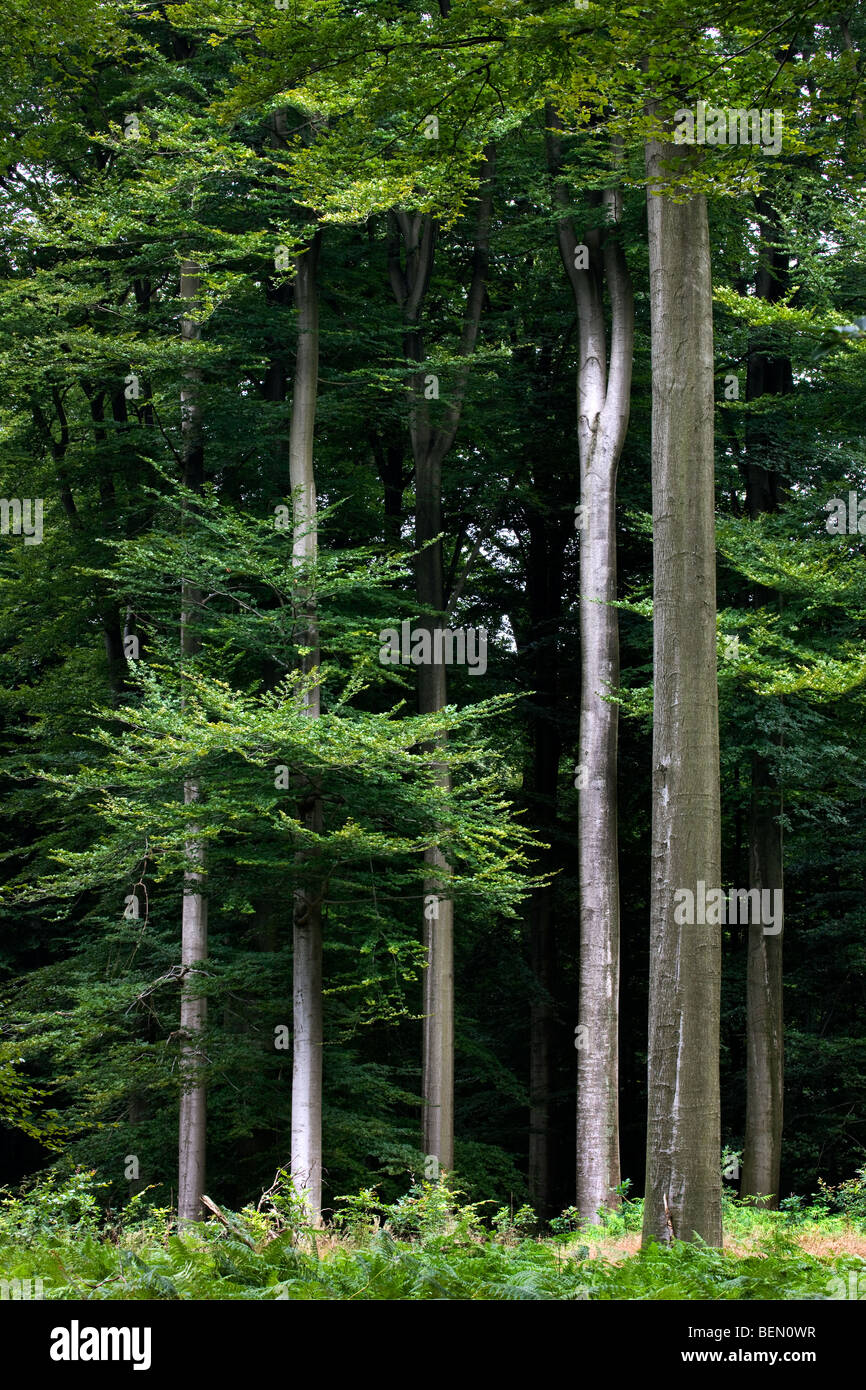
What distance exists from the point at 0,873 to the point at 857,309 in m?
16.4

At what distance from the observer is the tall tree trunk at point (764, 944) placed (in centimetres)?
1553

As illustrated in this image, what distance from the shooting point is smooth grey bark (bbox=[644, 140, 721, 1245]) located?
24.3 ft

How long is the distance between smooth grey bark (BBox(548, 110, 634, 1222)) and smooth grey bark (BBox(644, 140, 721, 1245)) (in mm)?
6430

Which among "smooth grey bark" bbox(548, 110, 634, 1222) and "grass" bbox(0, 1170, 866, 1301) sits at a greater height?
"smooth grey bark" bbox(548, 110, 634, 1222)

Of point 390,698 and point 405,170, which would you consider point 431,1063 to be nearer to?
point 390,698

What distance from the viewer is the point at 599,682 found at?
1524 cm

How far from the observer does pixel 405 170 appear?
334 inches

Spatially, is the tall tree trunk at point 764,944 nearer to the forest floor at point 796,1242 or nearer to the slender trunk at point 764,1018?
the slender trunk at point 764,1018

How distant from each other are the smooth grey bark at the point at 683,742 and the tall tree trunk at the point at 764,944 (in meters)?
7.59

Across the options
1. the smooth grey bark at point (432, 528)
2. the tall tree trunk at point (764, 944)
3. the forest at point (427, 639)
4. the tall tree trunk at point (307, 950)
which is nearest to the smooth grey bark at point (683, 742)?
the forest at point (427, 639)

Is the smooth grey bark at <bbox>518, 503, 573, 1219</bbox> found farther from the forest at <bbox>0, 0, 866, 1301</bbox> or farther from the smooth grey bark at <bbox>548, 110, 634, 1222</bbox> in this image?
the smooth grey bark at <bbox>548, 110, 634, 1222</bbox>

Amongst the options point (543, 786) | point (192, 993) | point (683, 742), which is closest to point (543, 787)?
point (543, 786)

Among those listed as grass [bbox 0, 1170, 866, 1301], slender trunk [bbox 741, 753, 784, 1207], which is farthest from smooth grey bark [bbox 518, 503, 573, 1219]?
grass [bbox 0, 1170, 866, 1301]

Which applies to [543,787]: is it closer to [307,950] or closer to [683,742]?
[307,950]
